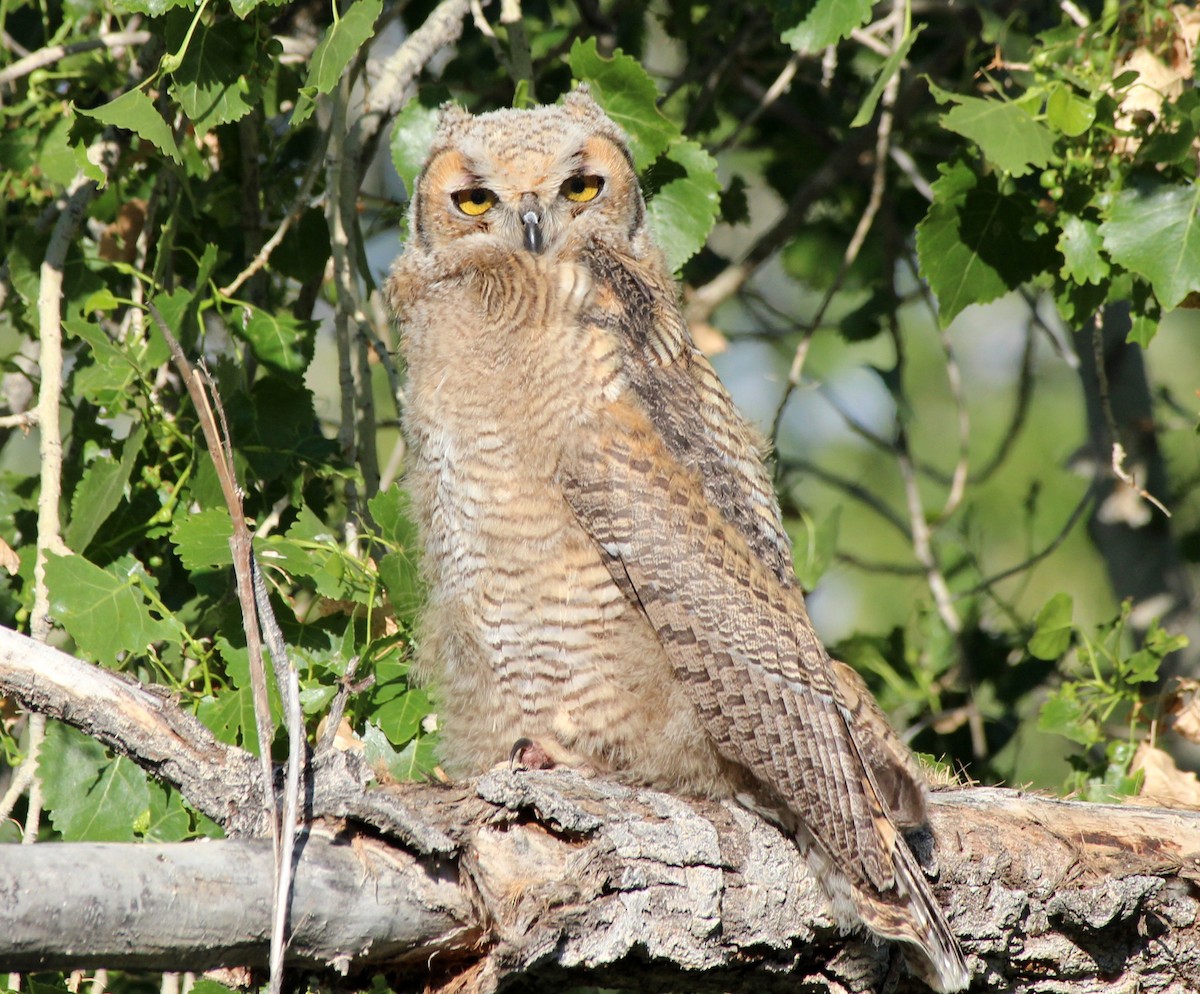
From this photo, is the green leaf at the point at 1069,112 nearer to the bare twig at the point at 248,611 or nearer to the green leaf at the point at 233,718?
the bare twig at the point at 248,611

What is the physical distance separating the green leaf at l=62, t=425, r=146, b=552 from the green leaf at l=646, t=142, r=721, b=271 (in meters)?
1.33

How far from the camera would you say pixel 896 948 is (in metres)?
2.29

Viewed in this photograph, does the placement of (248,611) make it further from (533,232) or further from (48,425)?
(533,232)

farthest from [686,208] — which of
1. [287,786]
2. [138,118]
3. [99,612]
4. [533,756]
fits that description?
[287,786]

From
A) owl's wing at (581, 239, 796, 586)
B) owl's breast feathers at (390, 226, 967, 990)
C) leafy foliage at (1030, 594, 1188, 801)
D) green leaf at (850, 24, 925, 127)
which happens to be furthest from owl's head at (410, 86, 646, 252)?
leafy foliage at (1030, 594, 1188, 801)

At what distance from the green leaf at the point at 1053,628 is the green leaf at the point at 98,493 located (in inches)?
88.4

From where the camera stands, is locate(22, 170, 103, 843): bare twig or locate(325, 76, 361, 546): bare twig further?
locate(325, 76, 361, 546): bare twig

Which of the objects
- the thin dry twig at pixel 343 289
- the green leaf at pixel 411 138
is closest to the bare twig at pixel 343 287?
the thin dry twig at pixel 343 289

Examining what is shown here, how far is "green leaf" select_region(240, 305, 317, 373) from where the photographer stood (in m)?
2.91

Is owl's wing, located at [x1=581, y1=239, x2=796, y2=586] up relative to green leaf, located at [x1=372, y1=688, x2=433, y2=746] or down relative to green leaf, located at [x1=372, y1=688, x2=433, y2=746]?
up

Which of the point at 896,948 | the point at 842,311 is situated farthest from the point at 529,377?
the point at 842,311

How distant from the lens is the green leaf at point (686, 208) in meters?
3.12

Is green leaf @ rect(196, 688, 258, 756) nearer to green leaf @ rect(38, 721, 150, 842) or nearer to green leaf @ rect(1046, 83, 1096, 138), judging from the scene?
green leaf @ rect(38, 721, 150, 842)

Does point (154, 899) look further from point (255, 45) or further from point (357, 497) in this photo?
point (255, 45)
